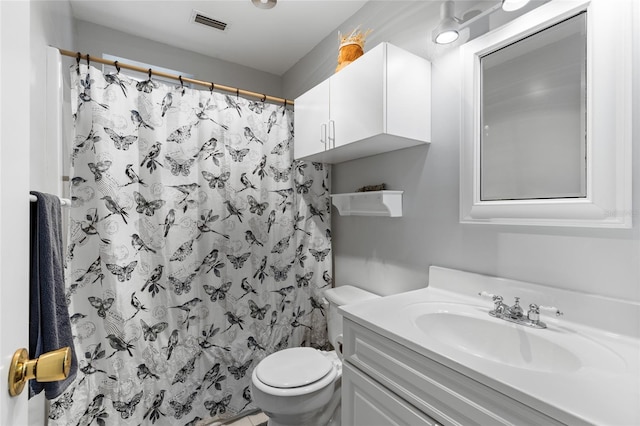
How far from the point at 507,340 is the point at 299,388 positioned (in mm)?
884

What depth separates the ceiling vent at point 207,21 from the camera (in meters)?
1.98

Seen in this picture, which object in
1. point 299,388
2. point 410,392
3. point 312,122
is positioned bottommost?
point 299,388

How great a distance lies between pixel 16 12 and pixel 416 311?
1289mm

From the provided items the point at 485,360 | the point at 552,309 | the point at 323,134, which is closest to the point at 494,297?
the point at 552,309

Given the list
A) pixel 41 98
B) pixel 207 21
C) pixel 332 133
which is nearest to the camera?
pixel 41 98

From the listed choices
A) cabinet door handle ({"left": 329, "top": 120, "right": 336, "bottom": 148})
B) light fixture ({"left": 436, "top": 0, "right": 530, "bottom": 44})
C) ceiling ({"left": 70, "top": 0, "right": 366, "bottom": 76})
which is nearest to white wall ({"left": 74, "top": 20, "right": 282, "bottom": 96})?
ceiling ({"left": 70, "top": 0, "right": 366, "bottom": 76})

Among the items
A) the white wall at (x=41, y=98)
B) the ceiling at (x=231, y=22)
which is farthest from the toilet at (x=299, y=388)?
the ceiling at (x=231, y=22)

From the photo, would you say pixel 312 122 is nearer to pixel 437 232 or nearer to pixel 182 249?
pixel 437 232

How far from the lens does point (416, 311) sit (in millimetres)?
1137

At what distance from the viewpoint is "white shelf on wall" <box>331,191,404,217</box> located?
1.57m

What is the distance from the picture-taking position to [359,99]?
1.44 metres

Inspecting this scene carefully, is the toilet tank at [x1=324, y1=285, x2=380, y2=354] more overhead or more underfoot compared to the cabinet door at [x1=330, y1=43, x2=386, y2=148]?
more underfoot

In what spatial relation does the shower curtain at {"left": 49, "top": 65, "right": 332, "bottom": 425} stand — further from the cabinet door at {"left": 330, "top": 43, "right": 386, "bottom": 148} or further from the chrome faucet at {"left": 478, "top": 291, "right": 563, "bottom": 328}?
the chrome faucet at {"left": 478, "top": 291, "right": 563, "bottom": 328}

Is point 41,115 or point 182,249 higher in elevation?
point 41,115
